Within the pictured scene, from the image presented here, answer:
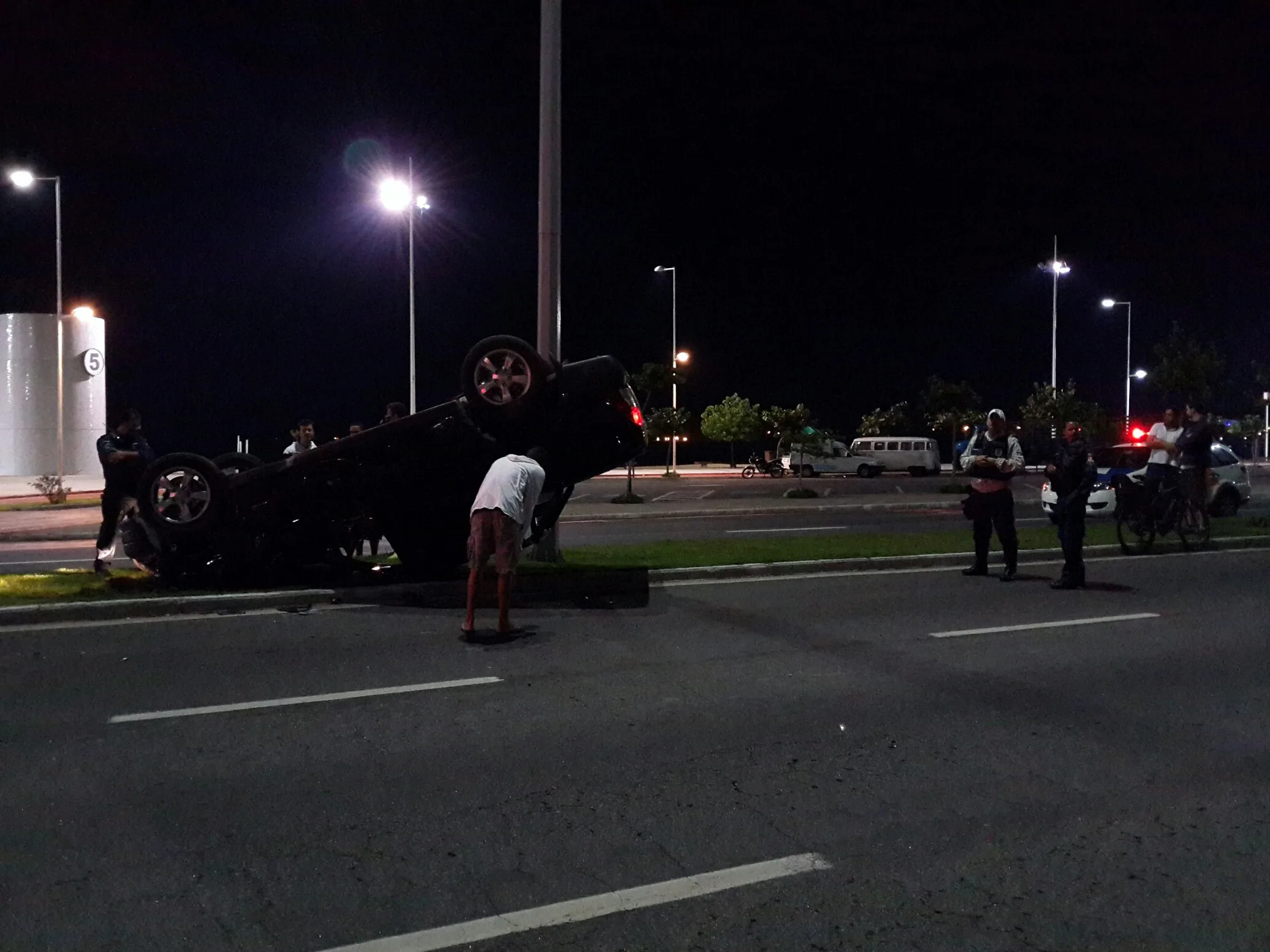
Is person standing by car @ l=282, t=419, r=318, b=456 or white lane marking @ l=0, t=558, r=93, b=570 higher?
person standing by car @ l=282, t=419, r=318, b=456

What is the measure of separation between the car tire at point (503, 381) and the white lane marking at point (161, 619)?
203 cm

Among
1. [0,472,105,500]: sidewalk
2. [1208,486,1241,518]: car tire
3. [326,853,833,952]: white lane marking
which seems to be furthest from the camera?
[0,472,105,500]: sidewalk

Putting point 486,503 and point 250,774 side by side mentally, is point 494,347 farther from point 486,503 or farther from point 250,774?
point 250,774

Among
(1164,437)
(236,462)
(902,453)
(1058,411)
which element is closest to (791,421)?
(902,453)

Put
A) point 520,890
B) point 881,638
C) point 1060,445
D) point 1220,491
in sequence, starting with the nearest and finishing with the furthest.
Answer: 1. point 520,890
2. point 881,638
3. point 1060,445
4. point 1220,491

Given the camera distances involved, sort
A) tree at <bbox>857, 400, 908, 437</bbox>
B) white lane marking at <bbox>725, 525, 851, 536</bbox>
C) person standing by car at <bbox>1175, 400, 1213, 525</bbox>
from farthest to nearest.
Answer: tree at <bbox>857, 400, 908, 437</bbox>
white lane marking at <bbox>725, 525, 851, 536</bbox>
person standing by car at <bbox>1175, 400, 1213, 525</bbox>

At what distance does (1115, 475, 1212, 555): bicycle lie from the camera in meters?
14.2

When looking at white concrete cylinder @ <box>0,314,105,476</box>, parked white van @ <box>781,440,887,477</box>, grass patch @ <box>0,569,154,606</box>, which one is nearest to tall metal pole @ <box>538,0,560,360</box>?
grass patch @ <box>0,569,154,606</box>

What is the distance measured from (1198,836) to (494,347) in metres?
6.79

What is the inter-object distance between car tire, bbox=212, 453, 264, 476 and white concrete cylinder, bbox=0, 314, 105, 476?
30914 millimetres

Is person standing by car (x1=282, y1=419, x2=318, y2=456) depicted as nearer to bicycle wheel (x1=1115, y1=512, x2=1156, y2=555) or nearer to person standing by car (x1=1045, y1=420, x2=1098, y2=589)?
person standing by car (x1=1045, y1=420, x2=1098, y2=589)

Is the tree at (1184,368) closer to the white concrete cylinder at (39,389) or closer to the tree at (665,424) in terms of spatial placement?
the tree at (665,424)

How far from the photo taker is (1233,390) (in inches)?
2250

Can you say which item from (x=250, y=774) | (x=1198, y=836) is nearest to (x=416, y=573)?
(x=250, y=774)
